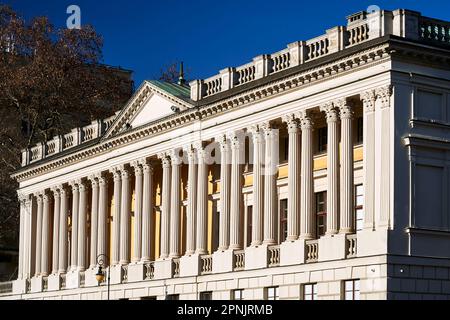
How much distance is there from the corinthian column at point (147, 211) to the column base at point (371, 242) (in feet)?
53.8

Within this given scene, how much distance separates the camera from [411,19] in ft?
129

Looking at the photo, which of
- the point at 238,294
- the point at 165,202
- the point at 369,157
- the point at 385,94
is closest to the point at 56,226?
the point at 165,202

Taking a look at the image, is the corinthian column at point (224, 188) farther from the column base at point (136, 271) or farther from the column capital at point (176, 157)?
the column base at point (136, 271)

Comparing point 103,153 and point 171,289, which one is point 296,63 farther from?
point 103,153

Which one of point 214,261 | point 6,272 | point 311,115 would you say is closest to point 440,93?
point 311,115

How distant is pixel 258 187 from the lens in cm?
4656

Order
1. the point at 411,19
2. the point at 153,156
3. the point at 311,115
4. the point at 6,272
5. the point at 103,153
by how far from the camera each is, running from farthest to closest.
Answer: the point at 6,272 < the point at 103,153 < the point at 153,156 < the point at 311,115 < the point at 411,19

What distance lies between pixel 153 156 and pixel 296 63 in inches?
482

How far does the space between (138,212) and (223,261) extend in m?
8.76

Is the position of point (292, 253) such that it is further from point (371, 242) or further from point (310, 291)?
point (371, 242)

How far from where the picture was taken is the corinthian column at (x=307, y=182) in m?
43.4

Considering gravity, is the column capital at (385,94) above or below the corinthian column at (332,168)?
above

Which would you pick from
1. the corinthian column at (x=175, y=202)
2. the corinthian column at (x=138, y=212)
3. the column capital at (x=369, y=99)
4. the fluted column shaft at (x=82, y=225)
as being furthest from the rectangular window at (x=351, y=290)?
the fluted column shaft at (x=82, y=225)
